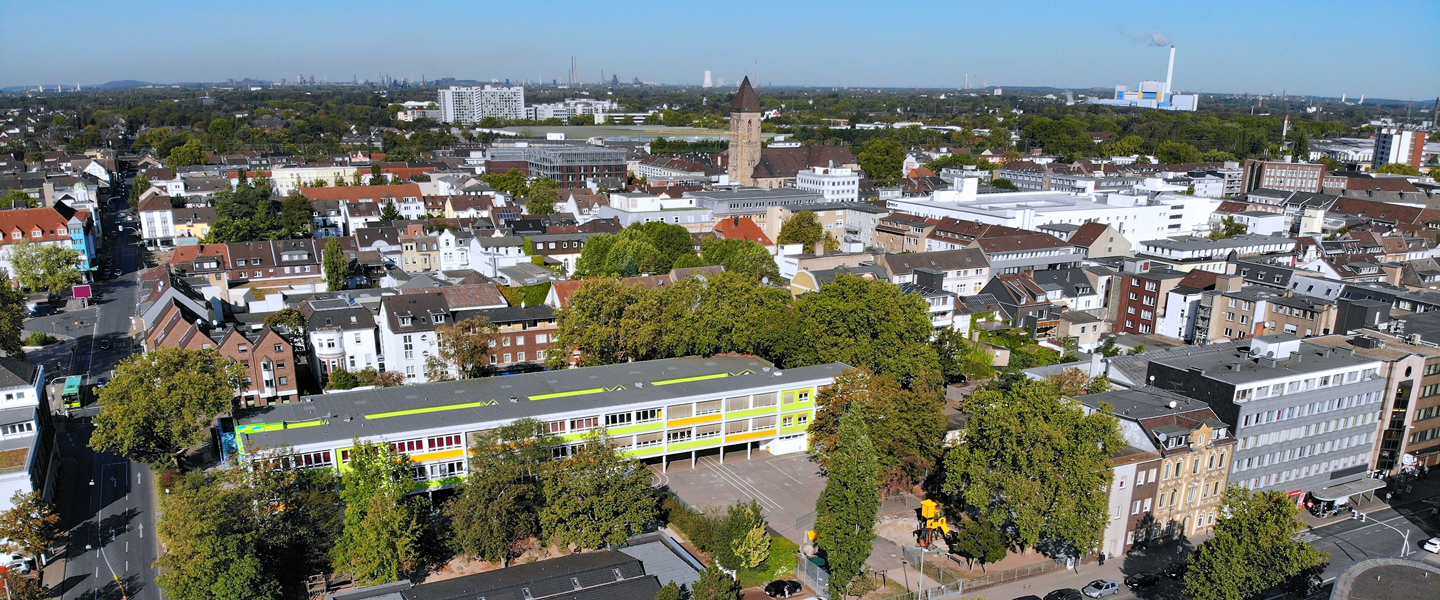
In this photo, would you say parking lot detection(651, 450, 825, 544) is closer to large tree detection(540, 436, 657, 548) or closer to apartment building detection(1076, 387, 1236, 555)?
large tree detection(540, 436, 657, 548)

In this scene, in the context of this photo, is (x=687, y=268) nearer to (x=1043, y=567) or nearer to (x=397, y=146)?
(x=1043, y=567)

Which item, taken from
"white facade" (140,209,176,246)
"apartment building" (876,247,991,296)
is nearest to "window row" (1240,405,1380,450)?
"apartment building" (876,247,991,296)

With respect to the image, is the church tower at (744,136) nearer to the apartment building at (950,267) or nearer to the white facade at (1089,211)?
the white facade at (1089,211)

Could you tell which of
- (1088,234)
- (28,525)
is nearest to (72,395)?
(28,525)

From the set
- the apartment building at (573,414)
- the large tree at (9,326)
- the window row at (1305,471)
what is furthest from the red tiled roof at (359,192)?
the window row at (1305,471)

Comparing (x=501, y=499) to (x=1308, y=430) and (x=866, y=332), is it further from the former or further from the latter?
(x=1308, y=430)

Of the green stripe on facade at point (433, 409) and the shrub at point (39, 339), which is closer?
the green stripe on facade at point (433, 409)
